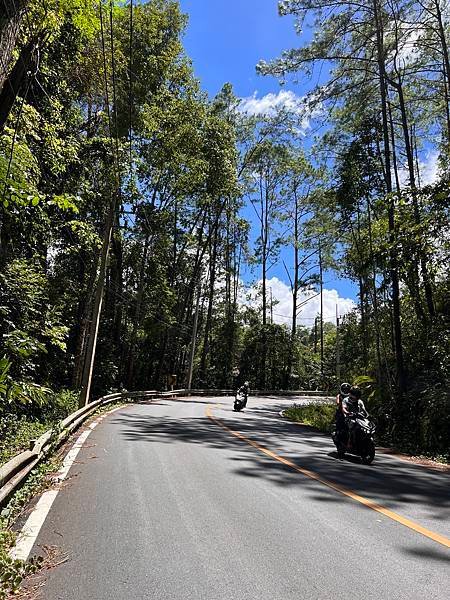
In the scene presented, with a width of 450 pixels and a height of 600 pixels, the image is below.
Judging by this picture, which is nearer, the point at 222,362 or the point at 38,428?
the point at 38,428

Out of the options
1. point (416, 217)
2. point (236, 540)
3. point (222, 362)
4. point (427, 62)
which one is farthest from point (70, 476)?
point (222, 362)

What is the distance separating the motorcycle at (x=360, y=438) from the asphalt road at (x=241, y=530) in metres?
0.47

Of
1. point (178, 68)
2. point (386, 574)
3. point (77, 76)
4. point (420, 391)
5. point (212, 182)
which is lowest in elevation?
point (386, 574)

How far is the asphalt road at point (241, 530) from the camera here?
351cm

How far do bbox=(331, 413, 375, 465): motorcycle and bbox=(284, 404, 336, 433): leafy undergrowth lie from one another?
267 inches

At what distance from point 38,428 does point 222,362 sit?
35.2 metres

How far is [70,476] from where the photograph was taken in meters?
7.07

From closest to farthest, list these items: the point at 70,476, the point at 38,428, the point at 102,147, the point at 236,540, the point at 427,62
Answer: the point at 236,540, the point at 70,476, the point at 38,428, the point at 102,147, the point at 427,62

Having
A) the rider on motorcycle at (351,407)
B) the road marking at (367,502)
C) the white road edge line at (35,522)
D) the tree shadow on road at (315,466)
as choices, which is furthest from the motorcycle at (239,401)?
the white road edge line at (35,522)

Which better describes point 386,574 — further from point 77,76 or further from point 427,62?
point 427,62

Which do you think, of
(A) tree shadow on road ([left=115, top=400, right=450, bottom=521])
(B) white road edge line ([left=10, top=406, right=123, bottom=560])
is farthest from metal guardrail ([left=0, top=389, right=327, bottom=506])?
(A) tree shadow on road ([left=115, top=400, right=450, bottom=521])

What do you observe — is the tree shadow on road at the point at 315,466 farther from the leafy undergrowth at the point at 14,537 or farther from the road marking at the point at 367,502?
the leafy undergrowth at the point at 14,537

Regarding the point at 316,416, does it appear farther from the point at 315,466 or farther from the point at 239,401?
the point at 315,466

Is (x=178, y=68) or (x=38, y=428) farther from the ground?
(x=178, y=68)
